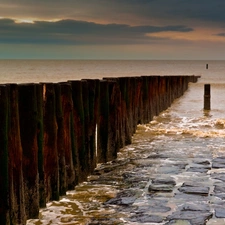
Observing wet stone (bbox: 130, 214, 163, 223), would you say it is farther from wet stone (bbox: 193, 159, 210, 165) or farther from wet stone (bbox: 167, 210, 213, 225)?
wet stone (bbox: 193, 159, 210, 165)

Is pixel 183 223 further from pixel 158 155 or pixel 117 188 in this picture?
pixel 158 155

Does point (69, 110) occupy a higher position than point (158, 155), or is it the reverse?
point (69, 110)

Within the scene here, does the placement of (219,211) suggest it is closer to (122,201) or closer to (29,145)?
(122,201)

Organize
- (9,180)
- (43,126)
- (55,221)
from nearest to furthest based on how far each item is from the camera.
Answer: (9,180) < (55,221) < (43,126)

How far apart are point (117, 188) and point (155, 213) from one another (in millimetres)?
1202

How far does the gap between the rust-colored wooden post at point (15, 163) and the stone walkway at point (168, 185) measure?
80 centimetres

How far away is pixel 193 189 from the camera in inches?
242

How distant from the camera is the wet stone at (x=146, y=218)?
4.90m

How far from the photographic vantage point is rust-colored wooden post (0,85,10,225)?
443 centimetres

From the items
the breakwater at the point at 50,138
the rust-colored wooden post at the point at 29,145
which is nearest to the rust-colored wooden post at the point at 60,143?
the breakwater at the point at 50,138

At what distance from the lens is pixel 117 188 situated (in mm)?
6270

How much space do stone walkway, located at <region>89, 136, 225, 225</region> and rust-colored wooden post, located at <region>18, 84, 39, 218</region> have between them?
69 cm

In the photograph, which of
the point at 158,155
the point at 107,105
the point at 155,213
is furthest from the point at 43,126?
the point at 158,155

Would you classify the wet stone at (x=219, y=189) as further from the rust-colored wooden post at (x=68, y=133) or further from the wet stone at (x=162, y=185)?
the rust-colored wooden post at (x=68, y=133)
